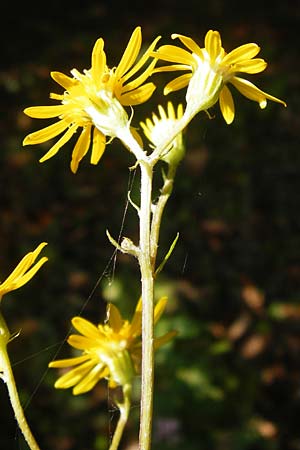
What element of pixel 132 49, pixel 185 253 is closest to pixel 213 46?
pixel 132 49

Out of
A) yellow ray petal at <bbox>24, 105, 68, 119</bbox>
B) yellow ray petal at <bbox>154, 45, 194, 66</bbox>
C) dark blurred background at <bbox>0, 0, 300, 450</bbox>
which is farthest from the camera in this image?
dark blurred background at <bbox>0, 0, 300, 450</bbox>

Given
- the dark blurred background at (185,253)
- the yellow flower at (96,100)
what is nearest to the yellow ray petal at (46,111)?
the yellow flower at (96,100)

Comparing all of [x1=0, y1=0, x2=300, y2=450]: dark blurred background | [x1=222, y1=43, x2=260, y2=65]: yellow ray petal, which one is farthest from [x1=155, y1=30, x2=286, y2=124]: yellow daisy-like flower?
[x1=0, y1=0, x2=300, y2=450]: dark blurred background

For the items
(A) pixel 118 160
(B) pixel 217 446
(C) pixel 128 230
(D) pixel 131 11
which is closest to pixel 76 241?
(C) pixel 128 230

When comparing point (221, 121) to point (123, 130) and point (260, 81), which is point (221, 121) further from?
point (123, 130)

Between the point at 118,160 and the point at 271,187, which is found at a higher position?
the point at 118,160

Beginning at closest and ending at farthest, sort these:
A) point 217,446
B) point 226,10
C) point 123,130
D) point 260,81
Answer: point 123,130, point 217,446, point 260,81, point 226,10

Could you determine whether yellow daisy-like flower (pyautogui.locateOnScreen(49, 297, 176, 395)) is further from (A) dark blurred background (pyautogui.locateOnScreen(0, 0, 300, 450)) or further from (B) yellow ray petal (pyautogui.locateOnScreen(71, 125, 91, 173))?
(A) dark blurred background (pyautogui.locateOnScreen(0, 0, 300, 450))
